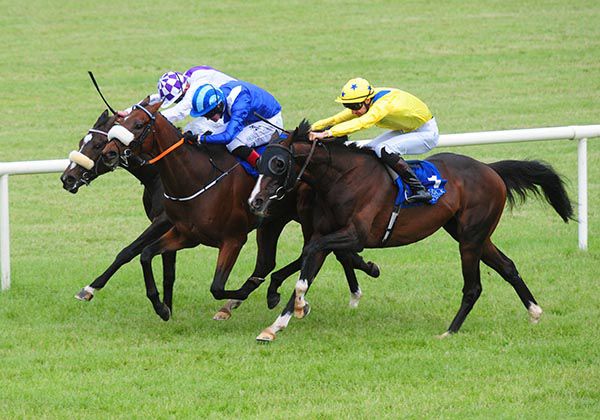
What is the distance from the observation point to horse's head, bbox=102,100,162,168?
7.76 meters

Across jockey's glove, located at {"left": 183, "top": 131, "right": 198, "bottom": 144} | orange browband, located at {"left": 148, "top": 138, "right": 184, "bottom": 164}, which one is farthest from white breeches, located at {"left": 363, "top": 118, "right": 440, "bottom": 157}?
orange browband, located at {"left": 148, "top": 138, "right": 184, "bottom": 164}

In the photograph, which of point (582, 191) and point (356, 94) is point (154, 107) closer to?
point (356, 94)

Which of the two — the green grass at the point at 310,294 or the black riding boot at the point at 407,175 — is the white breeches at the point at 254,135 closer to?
the black riding boot at the point at 407,175

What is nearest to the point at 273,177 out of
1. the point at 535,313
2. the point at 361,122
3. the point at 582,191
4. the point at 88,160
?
the point at 361,122

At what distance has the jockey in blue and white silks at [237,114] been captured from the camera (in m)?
8.19

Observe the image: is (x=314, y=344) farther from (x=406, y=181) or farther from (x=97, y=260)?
(x=97, y=260)

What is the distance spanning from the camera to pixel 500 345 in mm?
7652

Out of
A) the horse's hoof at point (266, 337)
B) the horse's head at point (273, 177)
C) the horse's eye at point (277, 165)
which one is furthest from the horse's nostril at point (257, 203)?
the horse's hoof at point (266, 337)

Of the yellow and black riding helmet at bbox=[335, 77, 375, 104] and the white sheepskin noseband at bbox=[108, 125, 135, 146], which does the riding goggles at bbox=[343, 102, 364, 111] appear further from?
the white sheepskin noseband at bbox=[108, 125, 135, 146]

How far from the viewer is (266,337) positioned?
775 cm

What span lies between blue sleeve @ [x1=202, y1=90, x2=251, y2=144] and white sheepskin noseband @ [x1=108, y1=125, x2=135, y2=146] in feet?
2.14

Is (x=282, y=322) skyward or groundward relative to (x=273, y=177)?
groundward

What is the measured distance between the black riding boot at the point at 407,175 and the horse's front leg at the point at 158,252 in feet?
4.89

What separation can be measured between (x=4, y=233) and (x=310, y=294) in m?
2.43
